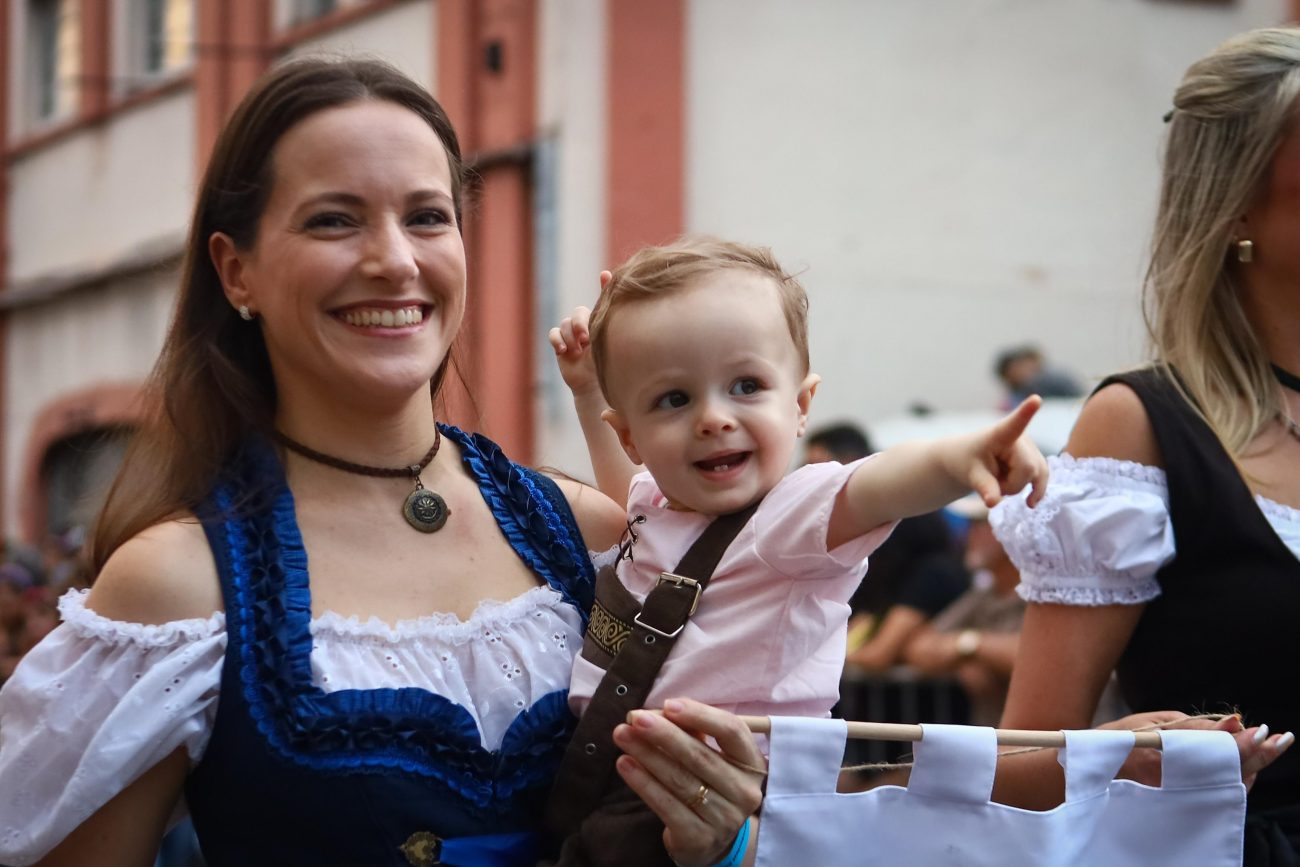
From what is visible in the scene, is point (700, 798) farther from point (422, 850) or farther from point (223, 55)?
point (223, 55)

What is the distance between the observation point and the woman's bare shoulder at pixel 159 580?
2.35m

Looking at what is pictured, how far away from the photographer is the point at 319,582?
2.48m

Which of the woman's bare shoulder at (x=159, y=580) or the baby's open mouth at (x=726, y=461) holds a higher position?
the baby's open mouth at (x=726, y=461)

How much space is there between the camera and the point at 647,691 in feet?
7.97

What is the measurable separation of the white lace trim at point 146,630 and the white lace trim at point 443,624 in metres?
0.14

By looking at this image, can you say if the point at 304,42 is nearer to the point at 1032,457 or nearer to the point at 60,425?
the point at 60,425

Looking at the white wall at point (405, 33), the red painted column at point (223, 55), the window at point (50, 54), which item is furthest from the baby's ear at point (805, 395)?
the window at point (50, 54)

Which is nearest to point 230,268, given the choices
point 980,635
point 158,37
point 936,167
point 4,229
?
point 980,635

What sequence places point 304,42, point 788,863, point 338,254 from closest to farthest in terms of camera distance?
point 788,863 < point 338,254 < point 304,42

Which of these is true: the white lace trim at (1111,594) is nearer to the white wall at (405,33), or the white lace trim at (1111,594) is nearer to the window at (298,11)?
the white wall at (405,33)

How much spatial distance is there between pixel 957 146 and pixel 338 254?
916 centimetres

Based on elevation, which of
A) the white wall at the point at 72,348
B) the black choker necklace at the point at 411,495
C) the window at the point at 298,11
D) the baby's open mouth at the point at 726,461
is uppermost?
the window at the point at 298,11

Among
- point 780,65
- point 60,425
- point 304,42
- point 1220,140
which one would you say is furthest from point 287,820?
point 60,425

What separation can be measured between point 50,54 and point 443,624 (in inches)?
608
